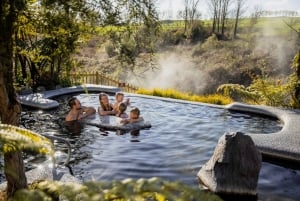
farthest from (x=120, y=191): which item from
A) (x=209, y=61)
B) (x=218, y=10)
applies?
(x=218, y=10)

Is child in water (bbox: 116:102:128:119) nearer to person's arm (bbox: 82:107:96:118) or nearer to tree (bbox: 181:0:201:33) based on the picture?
person's arm (bbox: 82:107:96:118)

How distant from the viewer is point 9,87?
11.3 feet

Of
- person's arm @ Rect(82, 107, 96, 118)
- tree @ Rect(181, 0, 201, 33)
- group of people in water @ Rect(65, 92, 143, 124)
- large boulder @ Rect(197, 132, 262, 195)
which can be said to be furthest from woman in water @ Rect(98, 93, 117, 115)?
tree @ Rect(181, 0, 201, 33)

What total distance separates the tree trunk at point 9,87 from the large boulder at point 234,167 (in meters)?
2.89

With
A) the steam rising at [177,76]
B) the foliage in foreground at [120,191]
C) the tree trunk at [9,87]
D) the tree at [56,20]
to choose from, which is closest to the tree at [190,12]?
the steam rising at [177,76]

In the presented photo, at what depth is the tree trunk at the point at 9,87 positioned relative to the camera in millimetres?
3045

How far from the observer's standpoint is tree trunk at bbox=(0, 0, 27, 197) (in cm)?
304

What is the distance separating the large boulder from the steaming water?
28cm

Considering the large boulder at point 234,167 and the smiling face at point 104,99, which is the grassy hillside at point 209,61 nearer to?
the smiling face at point 104,99

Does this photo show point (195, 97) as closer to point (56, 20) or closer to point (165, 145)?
point (165, 145)

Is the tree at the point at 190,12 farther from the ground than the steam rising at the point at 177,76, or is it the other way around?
the tree at the point at 190,12

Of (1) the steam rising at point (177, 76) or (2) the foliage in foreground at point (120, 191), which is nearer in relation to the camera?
→ (2) the foliage in foreground at point (120, 191)

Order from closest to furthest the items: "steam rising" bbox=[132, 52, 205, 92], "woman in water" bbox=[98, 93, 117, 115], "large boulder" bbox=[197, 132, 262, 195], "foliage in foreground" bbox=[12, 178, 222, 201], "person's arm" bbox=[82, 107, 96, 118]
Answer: "foliage in foreground" bbox=[12, 178, 222, 201]
"large boulder" bbox=[197, 132, 262, 195]
"person's arm" bbox=[82, 107, 96, 118]
"woman in water" bbox=[98, 93, 117, 115]
"steam rising" bbox=[132, 52, 205, 92]

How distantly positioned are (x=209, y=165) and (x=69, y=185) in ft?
14.6
